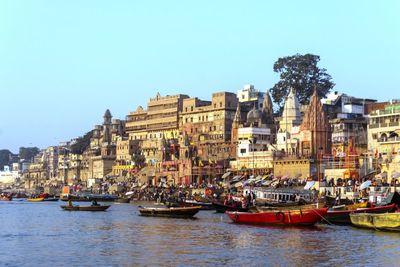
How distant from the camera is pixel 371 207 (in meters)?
46.9

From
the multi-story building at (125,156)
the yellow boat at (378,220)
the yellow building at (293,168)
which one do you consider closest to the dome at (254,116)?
the yellow building at (293,168)

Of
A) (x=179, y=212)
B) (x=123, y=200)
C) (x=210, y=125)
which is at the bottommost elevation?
(x=123, y=200)

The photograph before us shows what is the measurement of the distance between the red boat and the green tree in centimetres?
11441

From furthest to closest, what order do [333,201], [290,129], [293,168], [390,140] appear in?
[290,129] → [293,168] → [390,140] → [333,201]

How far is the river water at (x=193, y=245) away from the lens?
103 feet

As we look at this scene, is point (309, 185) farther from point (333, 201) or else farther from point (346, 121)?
point (346, 121)

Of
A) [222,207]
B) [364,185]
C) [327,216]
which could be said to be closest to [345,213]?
[327,216]

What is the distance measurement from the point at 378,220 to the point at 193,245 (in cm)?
1132

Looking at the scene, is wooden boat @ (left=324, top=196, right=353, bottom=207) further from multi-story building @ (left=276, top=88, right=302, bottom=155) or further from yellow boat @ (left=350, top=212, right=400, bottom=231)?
multi-story building @ (left=276, top=88, right=302, bottom=155)

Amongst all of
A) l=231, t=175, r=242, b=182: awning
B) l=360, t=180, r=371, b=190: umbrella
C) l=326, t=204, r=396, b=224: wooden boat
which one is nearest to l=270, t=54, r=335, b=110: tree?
l=231, t=175, r=242, b=182: awning

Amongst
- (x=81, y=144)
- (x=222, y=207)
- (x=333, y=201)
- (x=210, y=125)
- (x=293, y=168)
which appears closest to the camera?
(x=333, y=201)

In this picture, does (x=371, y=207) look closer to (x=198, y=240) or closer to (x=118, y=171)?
(x=198, y=240)

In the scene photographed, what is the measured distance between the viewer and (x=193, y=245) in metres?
37.1

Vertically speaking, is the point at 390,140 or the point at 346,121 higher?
the point at 346,121
